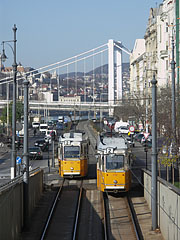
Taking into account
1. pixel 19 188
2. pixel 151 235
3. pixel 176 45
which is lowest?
pixel 151 235

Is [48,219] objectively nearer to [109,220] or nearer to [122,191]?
[109,220]

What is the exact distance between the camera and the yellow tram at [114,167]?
24453 mm

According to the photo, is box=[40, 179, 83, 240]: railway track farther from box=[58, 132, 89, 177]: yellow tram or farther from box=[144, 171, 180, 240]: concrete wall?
box=[144, 171, 180, 240]: concrete wall

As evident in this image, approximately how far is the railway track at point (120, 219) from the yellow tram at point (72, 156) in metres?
3.64

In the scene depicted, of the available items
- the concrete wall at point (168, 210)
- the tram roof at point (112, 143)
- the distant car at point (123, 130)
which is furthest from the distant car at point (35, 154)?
the concrete wall at point (168, 210)

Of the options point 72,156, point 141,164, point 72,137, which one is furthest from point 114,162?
point 141,164

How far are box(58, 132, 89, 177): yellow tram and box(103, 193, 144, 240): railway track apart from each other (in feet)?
11.9

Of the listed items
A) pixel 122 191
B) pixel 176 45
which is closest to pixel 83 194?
pixel 122 191

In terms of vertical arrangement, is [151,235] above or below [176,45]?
below

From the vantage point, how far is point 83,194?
90.7ft

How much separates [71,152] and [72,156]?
24 cm

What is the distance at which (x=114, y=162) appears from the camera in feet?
81.5

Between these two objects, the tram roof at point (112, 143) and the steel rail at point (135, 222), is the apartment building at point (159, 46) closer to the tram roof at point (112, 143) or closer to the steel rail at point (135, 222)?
the tram roof at point (112, 143)

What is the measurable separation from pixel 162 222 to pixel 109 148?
7.92 m
